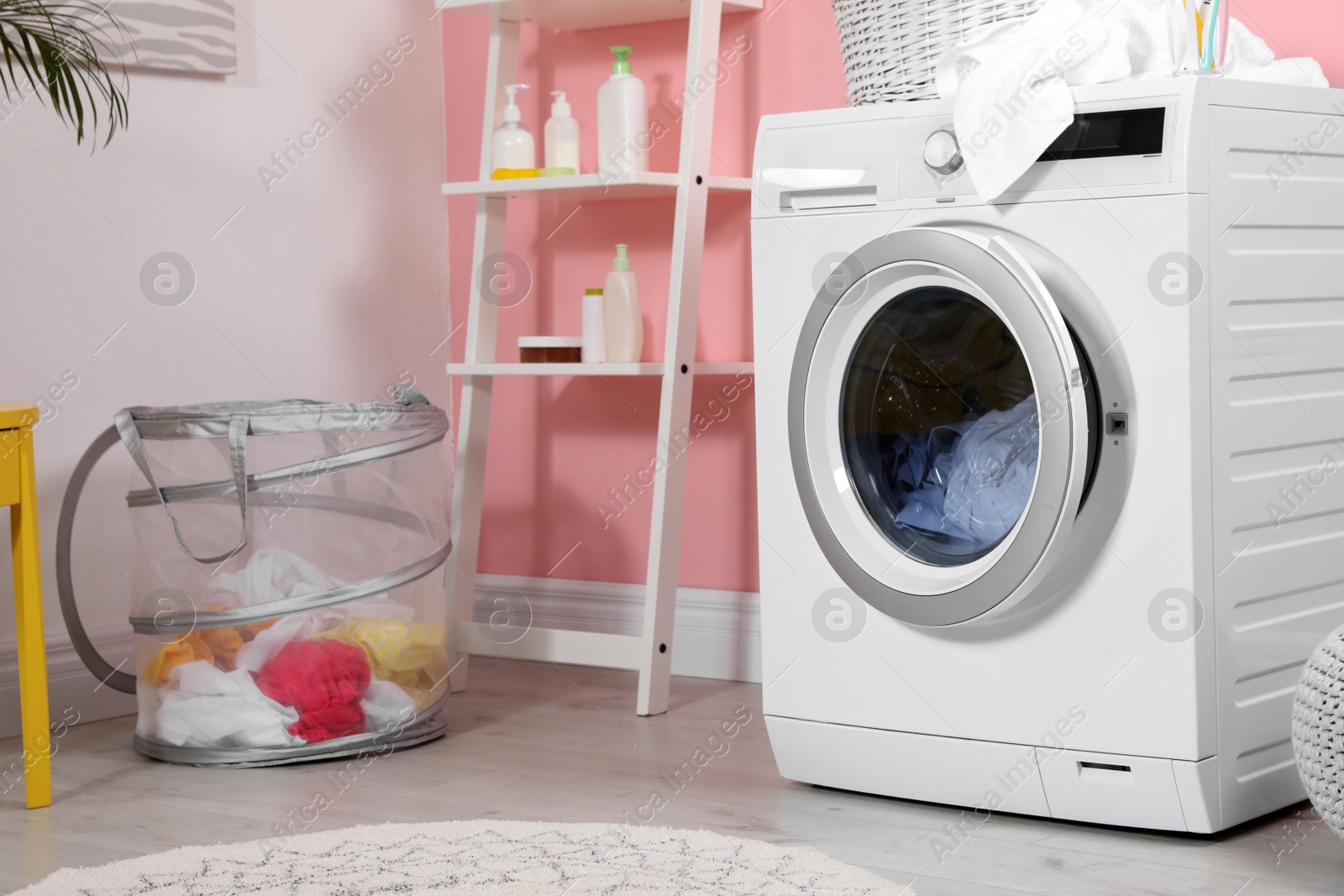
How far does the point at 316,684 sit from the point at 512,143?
109cm

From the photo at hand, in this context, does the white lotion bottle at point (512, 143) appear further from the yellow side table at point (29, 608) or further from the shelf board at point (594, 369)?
the yellow side table at point (29, 608)

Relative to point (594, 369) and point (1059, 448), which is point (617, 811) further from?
point (594, 369)

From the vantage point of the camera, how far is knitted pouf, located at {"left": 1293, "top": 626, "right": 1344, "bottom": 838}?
148 cm

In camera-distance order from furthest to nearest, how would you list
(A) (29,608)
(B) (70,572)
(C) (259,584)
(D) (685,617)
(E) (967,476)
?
(D) (685,617)
(B) (70,572)
(C) (259,584)
(A) (29,608)
(E) (967,476)

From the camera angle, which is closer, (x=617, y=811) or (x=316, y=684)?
(x=617, y=811)

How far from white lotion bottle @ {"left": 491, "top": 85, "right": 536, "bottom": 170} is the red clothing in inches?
39.0

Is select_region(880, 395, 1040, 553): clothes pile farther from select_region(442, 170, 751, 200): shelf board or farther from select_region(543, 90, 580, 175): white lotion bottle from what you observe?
select_region(543, 90, 580, 175): white lotion bottle

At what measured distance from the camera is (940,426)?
5.82 ft

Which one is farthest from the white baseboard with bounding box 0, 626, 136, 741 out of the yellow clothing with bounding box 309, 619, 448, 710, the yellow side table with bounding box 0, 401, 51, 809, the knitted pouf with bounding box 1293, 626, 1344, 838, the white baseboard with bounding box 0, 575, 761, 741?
the knitted pouf with bounding box 1293, 626, 1344, 838

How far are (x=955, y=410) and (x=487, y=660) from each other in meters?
1.46

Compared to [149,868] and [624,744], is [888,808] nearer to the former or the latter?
[624,744]

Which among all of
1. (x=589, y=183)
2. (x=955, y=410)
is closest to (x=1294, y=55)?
(x=955, y=410)

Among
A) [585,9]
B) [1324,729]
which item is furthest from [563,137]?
[1324,729]

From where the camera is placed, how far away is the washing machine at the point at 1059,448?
1.61 meters
